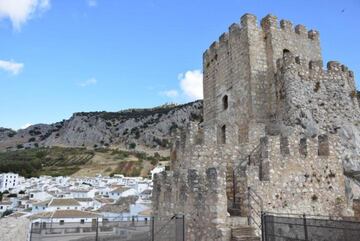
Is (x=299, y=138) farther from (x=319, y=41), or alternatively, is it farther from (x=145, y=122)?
(x=145, y=122)

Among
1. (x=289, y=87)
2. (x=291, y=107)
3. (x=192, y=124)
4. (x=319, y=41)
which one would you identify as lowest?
(x=192, y=124)

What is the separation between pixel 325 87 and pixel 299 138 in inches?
185

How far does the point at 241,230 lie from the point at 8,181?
109526mm

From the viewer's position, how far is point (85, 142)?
14838 centimetres

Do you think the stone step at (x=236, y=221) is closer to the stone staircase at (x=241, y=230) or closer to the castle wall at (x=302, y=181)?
the stone staircase at (x=241, y=230)

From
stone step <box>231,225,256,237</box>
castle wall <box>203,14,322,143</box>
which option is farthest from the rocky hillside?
stone step <box>231,225,256,237</box>

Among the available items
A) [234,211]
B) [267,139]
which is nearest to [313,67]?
[267,139]

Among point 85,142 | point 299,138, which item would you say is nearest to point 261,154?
point 299,138

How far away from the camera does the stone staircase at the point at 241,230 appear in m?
11.0

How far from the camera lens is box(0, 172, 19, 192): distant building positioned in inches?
4063

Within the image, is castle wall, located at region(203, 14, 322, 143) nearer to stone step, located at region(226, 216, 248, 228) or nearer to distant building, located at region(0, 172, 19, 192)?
stone step, located at region(226, 216, 248, 228)

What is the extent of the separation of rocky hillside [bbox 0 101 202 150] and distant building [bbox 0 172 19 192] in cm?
4053

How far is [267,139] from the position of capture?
43.3 ft

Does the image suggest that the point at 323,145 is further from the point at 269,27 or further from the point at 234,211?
the point at 269,27
